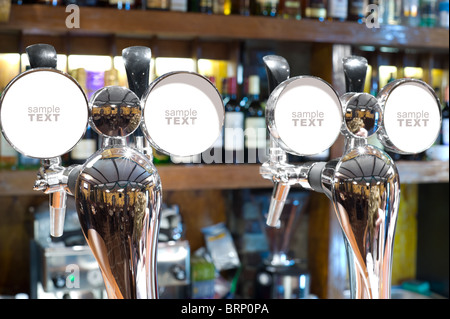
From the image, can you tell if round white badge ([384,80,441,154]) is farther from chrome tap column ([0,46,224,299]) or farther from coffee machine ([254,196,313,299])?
coffee machine ([254,196,313,299])

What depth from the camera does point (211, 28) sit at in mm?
1784

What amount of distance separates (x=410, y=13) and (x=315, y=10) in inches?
16.9

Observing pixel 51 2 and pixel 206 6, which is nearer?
pixel 51 2

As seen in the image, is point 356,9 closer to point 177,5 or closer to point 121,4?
point 177,5

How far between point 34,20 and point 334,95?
1.31 m

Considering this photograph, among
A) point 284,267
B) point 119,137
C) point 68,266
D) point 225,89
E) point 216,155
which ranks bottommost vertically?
point 284,267

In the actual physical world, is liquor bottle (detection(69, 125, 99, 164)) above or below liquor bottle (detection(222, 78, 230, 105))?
below

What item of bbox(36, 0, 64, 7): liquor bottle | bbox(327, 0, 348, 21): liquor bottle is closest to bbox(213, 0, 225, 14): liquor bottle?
bbox(327, 0, 348, 21): liquor bottle

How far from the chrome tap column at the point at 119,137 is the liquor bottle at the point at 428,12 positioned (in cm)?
192

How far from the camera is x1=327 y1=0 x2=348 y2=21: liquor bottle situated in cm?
198

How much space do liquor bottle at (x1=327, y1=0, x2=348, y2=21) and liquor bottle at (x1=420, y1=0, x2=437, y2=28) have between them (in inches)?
15.2

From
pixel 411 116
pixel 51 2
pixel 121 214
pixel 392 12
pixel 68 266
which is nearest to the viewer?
pixel 121 214

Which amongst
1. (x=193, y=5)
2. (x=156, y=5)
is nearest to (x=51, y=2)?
(x=156, y=5)

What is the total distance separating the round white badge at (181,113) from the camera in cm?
49
